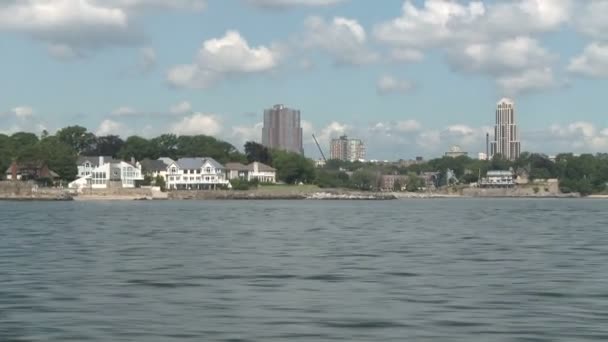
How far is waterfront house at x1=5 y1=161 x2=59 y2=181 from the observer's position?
16012 centimetres

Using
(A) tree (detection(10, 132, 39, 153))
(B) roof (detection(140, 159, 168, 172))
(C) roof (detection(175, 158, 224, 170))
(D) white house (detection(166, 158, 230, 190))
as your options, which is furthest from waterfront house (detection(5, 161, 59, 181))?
(C) roof (detection(175, 158, 224, 170))

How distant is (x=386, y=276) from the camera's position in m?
25.2

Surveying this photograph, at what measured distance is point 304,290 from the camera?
73.2 feet

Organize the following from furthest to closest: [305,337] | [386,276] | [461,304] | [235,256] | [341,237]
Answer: [341,237] → [235,256] → [386,276] → [461,304] → [305,337]

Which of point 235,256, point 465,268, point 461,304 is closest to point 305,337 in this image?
point 461,304

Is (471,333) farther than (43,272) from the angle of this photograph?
No

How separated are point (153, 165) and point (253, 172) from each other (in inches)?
816

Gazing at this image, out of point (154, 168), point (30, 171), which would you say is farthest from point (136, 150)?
point (30, 171)

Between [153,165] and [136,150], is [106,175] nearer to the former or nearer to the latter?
[153,165]

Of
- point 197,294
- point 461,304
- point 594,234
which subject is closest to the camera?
point 461,304

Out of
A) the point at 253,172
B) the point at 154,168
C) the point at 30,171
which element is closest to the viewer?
the point at 30,171

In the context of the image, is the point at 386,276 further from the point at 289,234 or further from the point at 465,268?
the point at 289,234

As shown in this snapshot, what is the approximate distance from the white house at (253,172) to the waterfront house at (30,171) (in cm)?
3656

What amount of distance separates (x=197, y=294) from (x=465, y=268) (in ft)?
29.3
